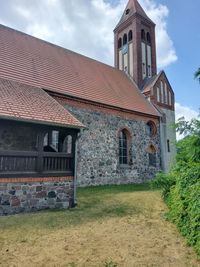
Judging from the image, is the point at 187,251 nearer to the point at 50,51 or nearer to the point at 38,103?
the point at 38,103

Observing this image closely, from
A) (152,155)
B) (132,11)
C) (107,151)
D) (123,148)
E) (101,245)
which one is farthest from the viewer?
(132,11)

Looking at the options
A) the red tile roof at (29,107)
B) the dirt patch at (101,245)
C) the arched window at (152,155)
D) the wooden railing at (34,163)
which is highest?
the red tile roof at (29,107)

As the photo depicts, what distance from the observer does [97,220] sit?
561 centimetres

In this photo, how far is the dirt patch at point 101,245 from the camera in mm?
3467

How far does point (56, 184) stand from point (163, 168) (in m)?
10.2

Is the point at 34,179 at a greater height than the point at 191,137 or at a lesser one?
lesser

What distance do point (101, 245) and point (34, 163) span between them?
3.57 m

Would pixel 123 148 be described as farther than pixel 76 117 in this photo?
Yes

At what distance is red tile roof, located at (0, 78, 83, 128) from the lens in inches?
254

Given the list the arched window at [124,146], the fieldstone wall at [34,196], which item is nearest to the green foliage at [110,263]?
the fieldstone wall at [34,196]

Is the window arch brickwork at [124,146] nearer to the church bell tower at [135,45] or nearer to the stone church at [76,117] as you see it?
the stone church at [76,117]

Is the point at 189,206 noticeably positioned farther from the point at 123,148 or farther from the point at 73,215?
the point at 123,148

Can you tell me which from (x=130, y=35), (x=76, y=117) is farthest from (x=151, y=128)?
(x=130, y=35)

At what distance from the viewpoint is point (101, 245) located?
4078 millimetres
